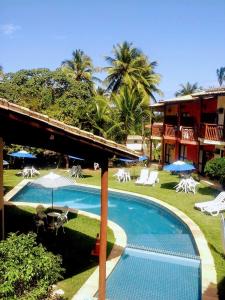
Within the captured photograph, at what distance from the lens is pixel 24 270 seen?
19.2ft

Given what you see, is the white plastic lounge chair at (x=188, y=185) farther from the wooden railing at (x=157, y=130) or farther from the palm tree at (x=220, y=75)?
the palm tree at (x=220, y=75)

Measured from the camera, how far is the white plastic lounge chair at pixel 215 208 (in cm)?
1652

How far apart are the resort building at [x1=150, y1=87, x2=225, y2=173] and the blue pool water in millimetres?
8116

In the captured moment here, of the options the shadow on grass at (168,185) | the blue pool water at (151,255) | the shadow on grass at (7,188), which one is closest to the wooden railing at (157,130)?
the shadow on grass at (168,185)

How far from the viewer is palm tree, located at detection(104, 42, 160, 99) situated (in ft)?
144

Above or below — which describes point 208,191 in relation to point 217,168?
below

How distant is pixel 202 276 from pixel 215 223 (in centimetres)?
581

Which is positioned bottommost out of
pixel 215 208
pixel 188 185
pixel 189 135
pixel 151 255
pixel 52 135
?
pixel 151 255

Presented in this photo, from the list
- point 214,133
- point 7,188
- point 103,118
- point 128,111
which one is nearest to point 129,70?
point 128,111

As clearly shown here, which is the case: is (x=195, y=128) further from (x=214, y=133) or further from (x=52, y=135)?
(x=52, y=135)

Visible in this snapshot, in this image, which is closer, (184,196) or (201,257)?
(201,257)

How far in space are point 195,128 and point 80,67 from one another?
24.9 m

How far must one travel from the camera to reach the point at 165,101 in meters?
32.5

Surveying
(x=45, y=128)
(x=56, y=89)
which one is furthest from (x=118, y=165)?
(x=45, y=128)
